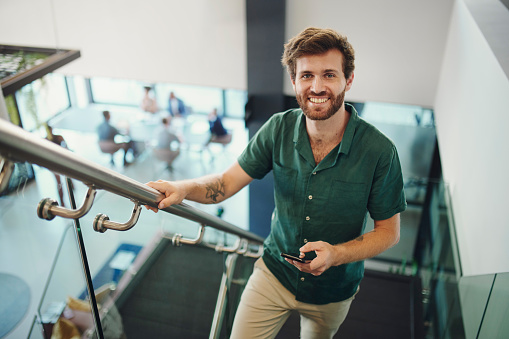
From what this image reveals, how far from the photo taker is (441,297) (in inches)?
140

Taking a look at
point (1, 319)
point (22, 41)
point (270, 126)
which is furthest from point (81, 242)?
point (22, 41)

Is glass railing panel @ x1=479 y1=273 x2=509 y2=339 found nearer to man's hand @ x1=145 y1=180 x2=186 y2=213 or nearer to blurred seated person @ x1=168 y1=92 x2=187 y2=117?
man's hand @ x1=145 y1=180 x2=186 y2=213

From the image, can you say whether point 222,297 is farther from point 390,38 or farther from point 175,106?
point 175,106

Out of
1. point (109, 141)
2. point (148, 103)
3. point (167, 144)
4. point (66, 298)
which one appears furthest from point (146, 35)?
point (66, 298)

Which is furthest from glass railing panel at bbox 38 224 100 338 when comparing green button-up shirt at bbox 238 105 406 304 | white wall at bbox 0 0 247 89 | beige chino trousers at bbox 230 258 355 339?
white wall at bbox 0 0 247 89

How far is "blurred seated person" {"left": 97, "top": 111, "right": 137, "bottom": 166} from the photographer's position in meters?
7.08

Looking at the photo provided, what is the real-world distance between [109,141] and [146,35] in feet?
6.75

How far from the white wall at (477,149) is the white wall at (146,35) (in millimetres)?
2784

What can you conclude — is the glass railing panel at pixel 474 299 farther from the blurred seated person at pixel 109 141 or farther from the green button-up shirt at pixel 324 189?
the blurred seated person at pixel 109 141

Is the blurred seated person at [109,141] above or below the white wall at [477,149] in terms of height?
below

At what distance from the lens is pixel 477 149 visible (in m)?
2.95

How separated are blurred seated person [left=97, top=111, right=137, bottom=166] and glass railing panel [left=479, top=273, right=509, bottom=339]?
240 inches

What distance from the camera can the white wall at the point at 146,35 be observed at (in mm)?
5816

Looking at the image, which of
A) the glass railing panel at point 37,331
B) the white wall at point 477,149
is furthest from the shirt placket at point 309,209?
the glass railing panel at point 37,331
